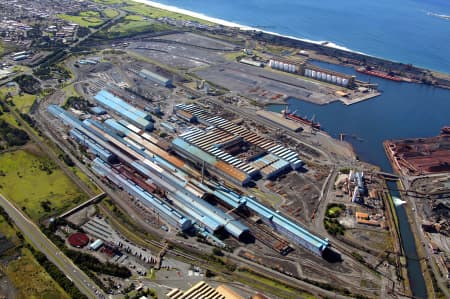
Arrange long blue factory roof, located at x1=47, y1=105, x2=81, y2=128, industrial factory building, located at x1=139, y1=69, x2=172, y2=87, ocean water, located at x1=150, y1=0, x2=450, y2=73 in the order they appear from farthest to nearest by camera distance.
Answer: ocean water, located at x1=150, y1=0, x2=450, y2=73 < industrial factory building, located at x1=139, y1=69, x2=172, y2=87 < long blue factory roof, located at x1=47, y1=105, x2=81, y2=128

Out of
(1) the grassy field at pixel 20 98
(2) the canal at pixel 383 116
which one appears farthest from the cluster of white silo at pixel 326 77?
(1) the grassy field at pixel 20 98

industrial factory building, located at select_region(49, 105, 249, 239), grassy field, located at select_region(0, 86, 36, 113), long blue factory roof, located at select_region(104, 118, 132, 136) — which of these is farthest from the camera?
grassy field, located at select_region(0, 86, 36, 113)

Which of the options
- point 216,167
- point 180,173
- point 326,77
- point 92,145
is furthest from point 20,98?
point 326,77

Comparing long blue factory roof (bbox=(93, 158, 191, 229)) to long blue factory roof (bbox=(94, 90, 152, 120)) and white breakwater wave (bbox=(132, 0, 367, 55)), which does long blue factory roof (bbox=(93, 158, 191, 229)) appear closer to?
long blue factory roof (bbox=(94, 90, 152, 120))

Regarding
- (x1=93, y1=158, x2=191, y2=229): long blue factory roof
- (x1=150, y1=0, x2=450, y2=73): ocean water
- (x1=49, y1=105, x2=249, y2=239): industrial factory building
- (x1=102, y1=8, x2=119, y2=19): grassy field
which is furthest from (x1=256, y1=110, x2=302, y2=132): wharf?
(x1=102, y1=8, x2=119, y2=19): grassy field

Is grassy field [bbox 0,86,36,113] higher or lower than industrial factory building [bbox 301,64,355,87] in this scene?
lower

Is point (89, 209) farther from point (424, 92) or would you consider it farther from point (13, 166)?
point (424, 92)

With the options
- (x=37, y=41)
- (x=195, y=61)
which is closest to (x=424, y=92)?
(x=195, y=61)
